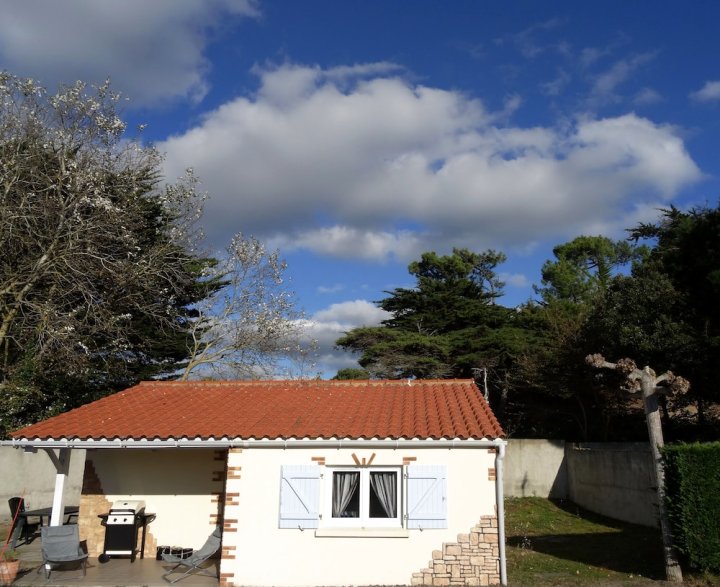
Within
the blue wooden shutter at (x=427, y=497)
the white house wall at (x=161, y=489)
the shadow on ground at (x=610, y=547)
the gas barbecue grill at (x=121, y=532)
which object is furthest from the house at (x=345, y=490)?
the shadow on ground at (x=610, y=547)

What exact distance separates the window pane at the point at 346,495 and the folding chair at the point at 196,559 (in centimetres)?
226

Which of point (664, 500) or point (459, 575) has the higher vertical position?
point (664, 500)

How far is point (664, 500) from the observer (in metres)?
9.07

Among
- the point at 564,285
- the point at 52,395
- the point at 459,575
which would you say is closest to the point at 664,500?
the point at 459,575

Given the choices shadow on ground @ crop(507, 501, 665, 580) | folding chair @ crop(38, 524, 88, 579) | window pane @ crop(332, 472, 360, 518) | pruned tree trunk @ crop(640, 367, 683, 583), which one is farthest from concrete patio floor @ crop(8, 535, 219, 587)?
pruned tree trunk @ crop(640, 367, 683, 583)

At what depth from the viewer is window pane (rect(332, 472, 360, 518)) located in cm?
946

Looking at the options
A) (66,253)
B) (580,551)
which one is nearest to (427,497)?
(580,551)

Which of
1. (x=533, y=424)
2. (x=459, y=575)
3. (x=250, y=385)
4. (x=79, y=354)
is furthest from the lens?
(x=533, y=424)

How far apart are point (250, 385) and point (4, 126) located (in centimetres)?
1092

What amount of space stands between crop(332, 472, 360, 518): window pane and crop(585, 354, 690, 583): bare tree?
4544 mm

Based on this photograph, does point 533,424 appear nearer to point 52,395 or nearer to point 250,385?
point 250,385

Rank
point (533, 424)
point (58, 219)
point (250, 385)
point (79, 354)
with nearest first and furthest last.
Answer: point (250, 385) → point (58, 219) → point (79, 354) → point (533, 424)

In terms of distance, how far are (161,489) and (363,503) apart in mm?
4463

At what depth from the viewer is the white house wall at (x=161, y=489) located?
435 inches
